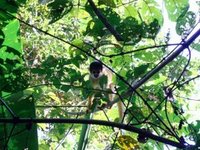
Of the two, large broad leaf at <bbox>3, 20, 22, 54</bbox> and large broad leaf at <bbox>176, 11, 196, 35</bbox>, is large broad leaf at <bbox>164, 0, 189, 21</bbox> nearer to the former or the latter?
large broad leaf at <bbox>176, 11, 196, 35</bbox>

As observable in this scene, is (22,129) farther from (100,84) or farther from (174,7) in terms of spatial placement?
(174,7)

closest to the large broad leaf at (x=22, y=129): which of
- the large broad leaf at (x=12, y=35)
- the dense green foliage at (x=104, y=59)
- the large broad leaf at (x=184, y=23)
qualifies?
the dense green foliage at (x=104, y=59)

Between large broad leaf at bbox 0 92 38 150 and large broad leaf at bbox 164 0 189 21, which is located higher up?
large broad leaf at bbox 164 0 189 21

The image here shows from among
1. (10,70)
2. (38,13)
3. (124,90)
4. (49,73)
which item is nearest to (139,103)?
(124,90)

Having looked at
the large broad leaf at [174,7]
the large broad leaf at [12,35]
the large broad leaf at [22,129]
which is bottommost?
the large broad leaf at [22,129]

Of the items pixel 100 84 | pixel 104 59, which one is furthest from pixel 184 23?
pixel 104 59

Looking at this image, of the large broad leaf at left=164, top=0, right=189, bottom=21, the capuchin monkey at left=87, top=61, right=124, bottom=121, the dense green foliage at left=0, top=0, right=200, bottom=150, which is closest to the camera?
the dense green foliage at left=0, top=0, right=200, bottom=150

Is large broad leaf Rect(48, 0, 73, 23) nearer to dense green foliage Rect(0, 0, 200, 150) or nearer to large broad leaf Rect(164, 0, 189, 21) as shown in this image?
dense green foliage Rect(0, 0, 200, 150)

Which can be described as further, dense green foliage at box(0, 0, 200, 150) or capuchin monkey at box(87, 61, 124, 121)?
capuchin monkey at box(87, 61, 124, 121)

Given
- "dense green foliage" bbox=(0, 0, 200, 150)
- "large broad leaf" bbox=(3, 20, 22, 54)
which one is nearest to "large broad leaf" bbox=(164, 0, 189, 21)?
"dense green foliage" bbox=(0, 0, 200, 150)

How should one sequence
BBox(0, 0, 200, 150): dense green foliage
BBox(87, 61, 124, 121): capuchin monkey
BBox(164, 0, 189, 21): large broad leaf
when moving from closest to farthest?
BBox(0, 0, 200, 150): dense green foliage
BBox(87, 61, 124, 121): capuchin monkey
BBox(164, 0, 189, 21): large broad leaf

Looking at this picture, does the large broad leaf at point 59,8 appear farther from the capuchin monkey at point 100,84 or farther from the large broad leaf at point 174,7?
the large broad leaf at point 174,7

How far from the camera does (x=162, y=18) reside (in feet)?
4.09

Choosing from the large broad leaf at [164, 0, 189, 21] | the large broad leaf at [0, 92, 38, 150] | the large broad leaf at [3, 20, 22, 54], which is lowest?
the large broad leaf at [0, 92, 38, 150]
